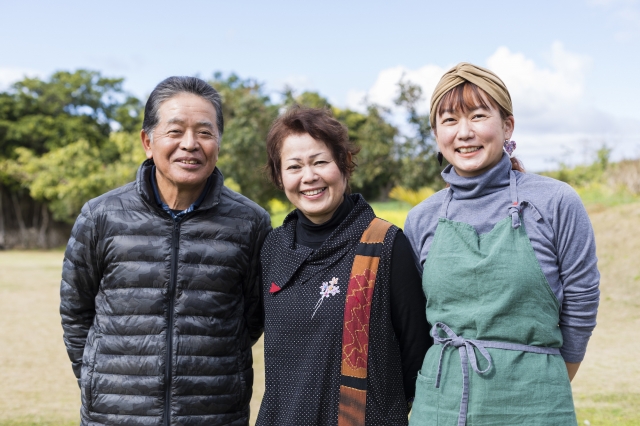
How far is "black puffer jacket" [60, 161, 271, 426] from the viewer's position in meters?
2.37

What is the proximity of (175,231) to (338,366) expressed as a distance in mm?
836

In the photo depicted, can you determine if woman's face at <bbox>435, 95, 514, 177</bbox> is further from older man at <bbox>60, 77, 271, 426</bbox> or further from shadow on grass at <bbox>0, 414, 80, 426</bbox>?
shadow on grass at <bbox>0, 414, 80, 426</bbox>

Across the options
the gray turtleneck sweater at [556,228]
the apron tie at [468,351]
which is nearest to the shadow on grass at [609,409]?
the gray turtleneck sweater at [556,228]

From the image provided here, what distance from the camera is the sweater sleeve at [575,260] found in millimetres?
1988

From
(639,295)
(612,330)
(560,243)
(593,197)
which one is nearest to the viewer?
(560,243)

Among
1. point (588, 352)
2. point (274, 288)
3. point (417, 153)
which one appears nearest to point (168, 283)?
point (274, 288)

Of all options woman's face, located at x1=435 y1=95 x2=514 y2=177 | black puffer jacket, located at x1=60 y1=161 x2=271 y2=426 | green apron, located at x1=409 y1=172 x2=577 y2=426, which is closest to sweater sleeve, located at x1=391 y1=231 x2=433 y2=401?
green apron, located at x1=409 y1=172 x2=577 y2=426

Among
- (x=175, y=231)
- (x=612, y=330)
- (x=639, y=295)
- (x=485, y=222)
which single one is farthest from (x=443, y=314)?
(x=639, y=295)

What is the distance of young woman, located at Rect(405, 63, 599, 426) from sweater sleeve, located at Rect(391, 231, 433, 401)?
52mm

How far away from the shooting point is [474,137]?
6.97 ft

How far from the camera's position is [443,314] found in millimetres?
2059

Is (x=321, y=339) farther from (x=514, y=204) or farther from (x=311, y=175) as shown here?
(x=514, y=204)

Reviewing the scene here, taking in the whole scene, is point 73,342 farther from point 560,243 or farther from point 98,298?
point 560,243

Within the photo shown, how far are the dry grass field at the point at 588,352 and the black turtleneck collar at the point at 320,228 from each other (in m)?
3.45
